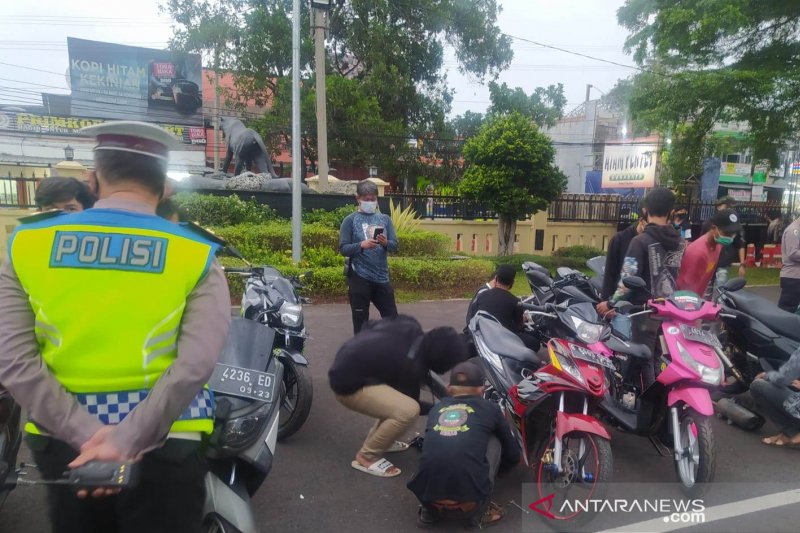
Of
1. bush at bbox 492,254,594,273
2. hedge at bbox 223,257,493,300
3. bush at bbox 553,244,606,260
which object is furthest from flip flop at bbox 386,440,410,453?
bush at bbox 553,244,606,260

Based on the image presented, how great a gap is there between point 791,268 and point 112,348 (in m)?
6.63

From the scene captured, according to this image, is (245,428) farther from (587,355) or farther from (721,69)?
(721,69)

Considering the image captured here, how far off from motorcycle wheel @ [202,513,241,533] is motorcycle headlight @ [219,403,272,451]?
0.28m

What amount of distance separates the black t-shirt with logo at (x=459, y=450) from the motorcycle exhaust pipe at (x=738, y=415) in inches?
101

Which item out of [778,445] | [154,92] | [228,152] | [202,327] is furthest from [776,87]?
[154,92]

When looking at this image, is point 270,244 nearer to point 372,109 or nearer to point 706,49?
point 706,49

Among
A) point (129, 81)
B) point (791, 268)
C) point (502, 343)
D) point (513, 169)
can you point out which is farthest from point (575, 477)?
point (129, 81)

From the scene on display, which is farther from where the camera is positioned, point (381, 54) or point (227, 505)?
point (381, 54)

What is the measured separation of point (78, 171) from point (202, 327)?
11.7 metres

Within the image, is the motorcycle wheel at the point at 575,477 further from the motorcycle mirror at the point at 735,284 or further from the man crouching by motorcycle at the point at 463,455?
the motorcycle mirror at the point at 735,284

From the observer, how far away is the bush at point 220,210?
10797 mm

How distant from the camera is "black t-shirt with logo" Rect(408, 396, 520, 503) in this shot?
2844 millimetres

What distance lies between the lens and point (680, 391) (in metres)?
3.36

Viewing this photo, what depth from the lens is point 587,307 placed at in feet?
12.7
